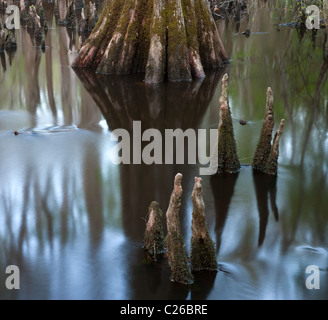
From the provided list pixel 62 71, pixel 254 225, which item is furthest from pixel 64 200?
pixel 62 71

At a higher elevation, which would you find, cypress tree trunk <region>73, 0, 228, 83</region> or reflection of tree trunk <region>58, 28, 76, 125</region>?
cypress tree trunk <region>73, 0, 228, 83</region>

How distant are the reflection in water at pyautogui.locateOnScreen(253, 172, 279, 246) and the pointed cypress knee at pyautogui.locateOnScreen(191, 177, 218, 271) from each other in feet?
2.46

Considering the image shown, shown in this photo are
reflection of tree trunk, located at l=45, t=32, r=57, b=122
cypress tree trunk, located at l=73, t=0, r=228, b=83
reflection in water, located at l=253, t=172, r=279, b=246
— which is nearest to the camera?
reflection in water, located at l=253, t=172, r=279, b=246

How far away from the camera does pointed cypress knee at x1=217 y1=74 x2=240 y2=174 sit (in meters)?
5.68

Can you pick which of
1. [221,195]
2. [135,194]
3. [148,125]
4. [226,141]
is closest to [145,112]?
[148,125]

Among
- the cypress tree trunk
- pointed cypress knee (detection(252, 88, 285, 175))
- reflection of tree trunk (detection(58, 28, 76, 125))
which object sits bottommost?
pointed cypress knee (detection(252, 88, 285, 175))

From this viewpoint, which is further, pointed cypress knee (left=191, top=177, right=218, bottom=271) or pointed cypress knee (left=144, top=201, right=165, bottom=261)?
pointed cypress knee (left=144, top=201, right=165, bottom=261)

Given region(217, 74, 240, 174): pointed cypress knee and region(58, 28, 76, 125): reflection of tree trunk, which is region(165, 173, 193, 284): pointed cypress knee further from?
region(58, 28, 76, 125): reflection of tree trunk

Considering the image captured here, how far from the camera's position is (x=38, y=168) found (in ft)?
20.8

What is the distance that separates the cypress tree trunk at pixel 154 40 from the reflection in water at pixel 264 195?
483 cm

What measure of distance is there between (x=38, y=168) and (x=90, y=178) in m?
0.74

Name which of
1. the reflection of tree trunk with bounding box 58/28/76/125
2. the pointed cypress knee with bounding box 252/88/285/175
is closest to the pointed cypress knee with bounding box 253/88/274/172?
the pointed cypress knee with bounding box 252/88/285/175

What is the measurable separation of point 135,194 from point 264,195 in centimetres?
136

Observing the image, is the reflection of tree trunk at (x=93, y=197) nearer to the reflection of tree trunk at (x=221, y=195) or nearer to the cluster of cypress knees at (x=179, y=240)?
the cluster of cypress knees at (x=179, y=240)
